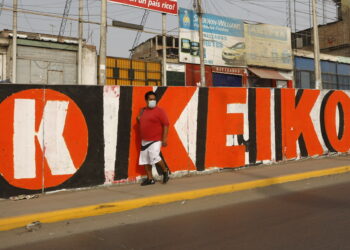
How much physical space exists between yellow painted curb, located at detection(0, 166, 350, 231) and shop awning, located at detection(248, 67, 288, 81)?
17.2 m

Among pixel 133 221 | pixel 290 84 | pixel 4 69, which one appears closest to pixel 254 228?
pixel 133 221

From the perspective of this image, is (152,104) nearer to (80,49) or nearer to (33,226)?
(33,226)

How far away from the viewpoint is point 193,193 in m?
5.66

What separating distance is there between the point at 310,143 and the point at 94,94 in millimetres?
5540

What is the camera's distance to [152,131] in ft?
20.6

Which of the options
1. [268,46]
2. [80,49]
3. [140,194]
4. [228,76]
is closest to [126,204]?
[140,194]

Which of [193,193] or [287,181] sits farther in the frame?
[287,181]

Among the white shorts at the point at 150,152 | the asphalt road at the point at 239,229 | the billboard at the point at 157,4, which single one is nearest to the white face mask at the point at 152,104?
the white shorts at the point at 150,152

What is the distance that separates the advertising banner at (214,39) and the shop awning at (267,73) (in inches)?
38.5

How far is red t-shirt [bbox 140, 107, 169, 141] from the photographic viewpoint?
6277 mm

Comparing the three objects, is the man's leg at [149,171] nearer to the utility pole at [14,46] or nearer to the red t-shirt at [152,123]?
the red t-shirt at [152,123]

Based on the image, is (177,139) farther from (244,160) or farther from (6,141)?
(6,141)

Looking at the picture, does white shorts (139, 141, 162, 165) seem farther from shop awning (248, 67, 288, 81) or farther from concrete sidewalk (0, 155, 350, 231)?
shop awning (248, 67, 288, 81)

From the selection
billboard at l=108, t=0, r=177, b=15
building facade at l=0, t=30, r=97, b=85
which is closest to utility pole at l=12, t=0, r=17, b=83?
building facade at l=0, t=30, r=97, b=85
